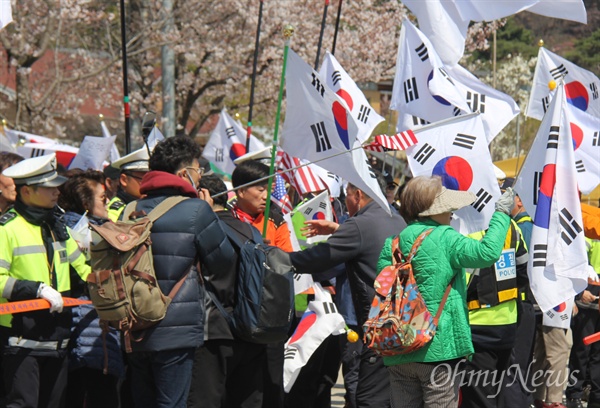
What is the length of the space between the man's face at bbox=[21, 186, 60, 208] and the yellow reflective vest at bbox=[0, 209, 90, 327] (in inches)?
4.4

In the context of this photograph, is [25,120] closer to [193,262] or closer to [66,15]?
[66,15]

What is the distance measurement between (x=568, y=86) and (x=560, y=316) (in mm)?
2022

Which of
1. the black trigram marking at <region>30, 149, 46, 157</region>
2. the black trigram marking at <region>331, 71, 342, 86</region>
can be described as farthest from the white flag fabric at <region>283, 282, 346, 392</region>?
the black trigram marking at <region>30, 149, 46, 157</region>

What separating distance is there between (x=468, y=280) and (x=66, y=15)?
1286 centimetres

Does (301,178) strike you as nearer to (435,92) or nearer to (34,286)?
(435,92)

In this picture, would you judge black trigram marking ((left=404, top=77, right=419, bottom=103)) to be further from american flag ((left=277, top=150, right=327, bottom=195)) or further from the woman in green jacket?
the woman in green jacket

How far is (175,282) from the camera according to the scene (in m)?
5.42

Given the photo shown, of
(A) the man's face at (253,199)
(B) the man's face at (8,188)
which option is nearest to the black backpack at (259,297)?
(A) the man's face at (253,199)

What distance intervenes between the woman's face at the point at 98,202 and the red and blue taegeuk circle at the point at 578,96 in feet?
13.2

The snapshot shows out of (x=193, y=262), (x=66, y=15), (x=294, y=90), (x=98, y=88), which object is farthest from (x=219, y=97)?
(x=193, y=262)

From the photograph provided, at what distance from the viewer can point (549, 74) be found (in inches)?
347

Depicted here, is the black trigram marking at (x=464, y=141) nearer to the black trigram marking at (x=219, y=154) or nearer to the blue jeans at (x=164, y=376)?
the blue jeans at (x=164, y=376)

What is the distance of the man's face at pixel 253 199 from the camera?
22.8 ft

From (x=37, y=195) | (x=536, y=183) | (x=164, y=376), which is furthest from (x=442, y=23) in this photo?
(x=164, y=376)
